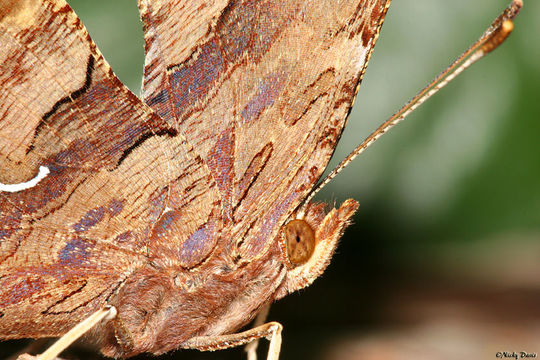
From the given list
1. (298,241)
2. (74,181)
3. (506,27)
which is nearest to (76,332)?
(74,181)

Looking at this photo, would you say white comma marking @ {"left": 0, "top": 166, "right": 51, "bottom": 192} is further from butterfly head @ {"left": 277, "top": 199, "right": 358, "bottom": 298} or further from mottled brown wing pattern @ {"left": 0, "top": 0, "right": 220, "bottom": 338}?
butterfly head @ {"left": 277, "top": 199, "right": 358, "bottom": 298}

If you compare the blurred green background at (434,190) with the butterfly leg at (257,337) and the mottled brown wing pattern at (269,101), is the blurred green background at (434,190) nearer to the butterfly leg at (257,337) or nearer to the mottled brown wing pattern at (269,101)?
the butterfly leg at (257,337)

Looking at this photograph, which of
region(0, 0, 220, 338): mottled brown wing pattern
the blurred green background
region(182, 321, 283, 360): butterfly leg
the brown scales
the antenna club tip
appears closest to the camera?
the antenna club tip

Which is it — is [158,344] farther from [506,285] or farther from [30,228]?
[506,285]

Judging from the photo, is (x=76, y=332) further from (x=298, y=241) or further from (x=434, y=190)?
(x=434, y=190)

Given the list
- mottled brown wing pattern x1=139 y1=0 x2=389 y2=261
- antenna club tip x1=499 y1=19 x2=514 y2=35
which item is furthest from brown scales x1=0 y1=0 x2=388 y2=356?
antenna club tip x1=499 y1=19 x2=514 y2=35

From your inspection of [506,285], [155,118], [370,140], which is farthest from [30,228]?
[506,285]
